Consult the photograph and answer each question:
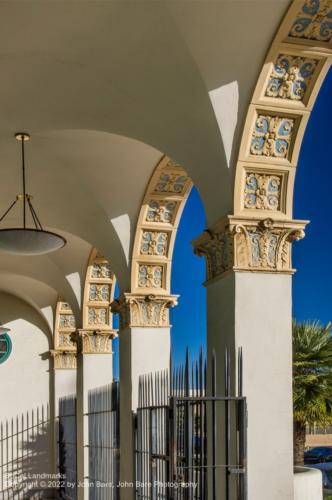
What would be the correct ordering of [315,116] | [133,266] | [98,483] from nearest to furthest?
[133,266]
[98,483]
[315,116]

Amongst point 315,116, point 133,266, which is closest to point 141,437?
point 133,266

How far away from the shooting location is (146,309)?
998 centimetres

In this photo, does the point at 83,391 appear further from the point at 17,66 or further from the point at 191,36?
the point at 191,36

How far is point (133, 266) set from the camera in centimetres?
989

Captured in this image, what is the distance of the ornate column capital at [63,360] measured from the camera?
682 inches

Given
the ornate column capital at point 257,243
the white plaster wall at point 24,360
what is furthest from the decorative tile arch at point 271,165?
the white plaster wall at point 24,360

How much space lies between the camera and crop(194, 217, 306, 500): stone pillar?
18.4ft

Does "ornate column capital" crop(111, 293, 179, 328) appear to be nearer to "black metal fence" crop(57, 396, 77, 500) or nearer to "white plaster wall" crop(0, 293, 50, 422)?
"black metal fence" crop(57, 396, 77, 500)

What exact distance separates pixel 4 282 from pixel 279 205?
1177cm

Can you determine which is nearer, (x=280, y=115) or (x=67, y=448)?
(x=280, y=115)

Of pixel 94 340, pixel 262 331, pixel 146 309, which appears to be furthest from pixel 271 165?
pixel 94 340

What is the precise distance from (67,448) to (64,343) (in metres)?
2.99

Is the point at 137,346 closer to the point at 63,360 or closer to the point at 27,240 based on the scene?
the point at 27,240

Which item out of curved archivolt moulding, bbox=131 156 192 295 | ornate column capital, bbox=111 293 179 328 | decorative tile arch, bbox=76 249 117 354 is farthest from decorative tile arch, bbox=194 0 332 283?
decorative tile arch, bbox=76 249 117 354
